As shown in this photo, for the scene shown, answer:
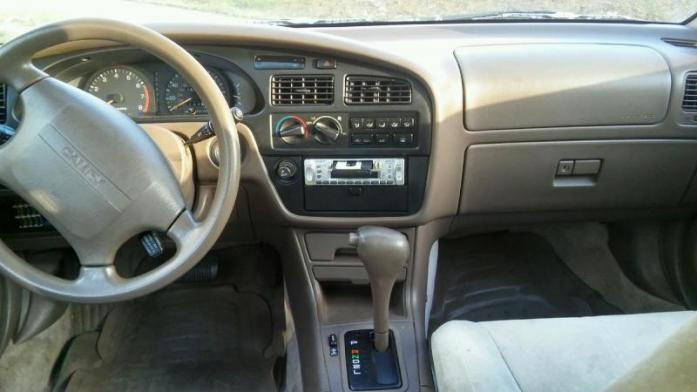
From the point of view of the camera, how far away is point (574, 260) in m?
2.53

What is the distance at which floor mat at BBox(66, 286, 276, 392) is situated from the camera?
2107 millimetres

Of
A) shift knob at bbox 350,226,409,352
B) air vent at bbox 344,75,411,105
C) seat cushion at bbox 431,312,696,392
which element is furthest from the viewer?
air vent at bbox 344,75,411,105

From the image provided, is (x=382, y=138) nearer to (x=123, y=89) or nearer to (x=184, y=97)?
(x=184, y=97)

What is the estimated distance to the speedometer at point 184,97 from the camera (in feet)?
5.70

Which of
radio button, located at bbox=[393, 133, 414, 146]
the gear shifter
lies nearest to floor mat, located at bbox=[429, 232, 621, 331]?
the gear shifter

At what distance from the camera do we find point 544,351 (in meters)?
1.43

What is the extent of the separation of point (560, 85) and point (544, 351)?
77cm

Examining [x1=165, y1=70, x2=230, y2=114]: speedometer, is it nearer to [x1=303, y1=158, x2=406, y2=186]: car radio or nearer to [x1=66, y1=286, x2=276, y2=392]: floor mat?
[x1=303, y1=158, x2=406, y2=186]: car radio

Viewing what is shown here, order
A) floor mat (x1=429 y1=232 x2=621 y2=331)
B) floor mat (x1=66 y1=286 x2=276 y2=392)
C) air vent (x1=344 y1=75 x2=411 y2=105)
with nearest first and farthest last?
air vent (x1=344 y1=75 x2=411 y2=105), floor mat (x1=66 y1=286 x2=276 y2=392), floor mat (x1=429 y1=232 x2=621 y2=331)

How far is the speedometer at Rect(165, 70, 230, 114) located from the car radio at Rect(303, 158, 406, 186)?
0.31m

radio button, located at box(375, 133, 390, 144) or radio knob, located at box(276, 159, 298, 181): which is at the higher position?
radio button, located at box(375, 133, 390, 144)

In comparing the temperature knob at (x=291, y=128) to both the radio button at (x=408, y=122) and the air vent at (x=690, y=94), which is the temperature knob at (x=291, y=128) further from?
the air vent at (x=690, y=94)

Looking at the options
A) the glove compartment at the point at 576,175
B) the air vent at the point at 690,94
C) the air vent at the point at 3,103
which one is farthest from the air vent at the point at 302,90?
the air vent at the point at 690,94

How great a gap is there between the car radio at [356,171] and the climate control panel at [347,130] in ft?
0.15
